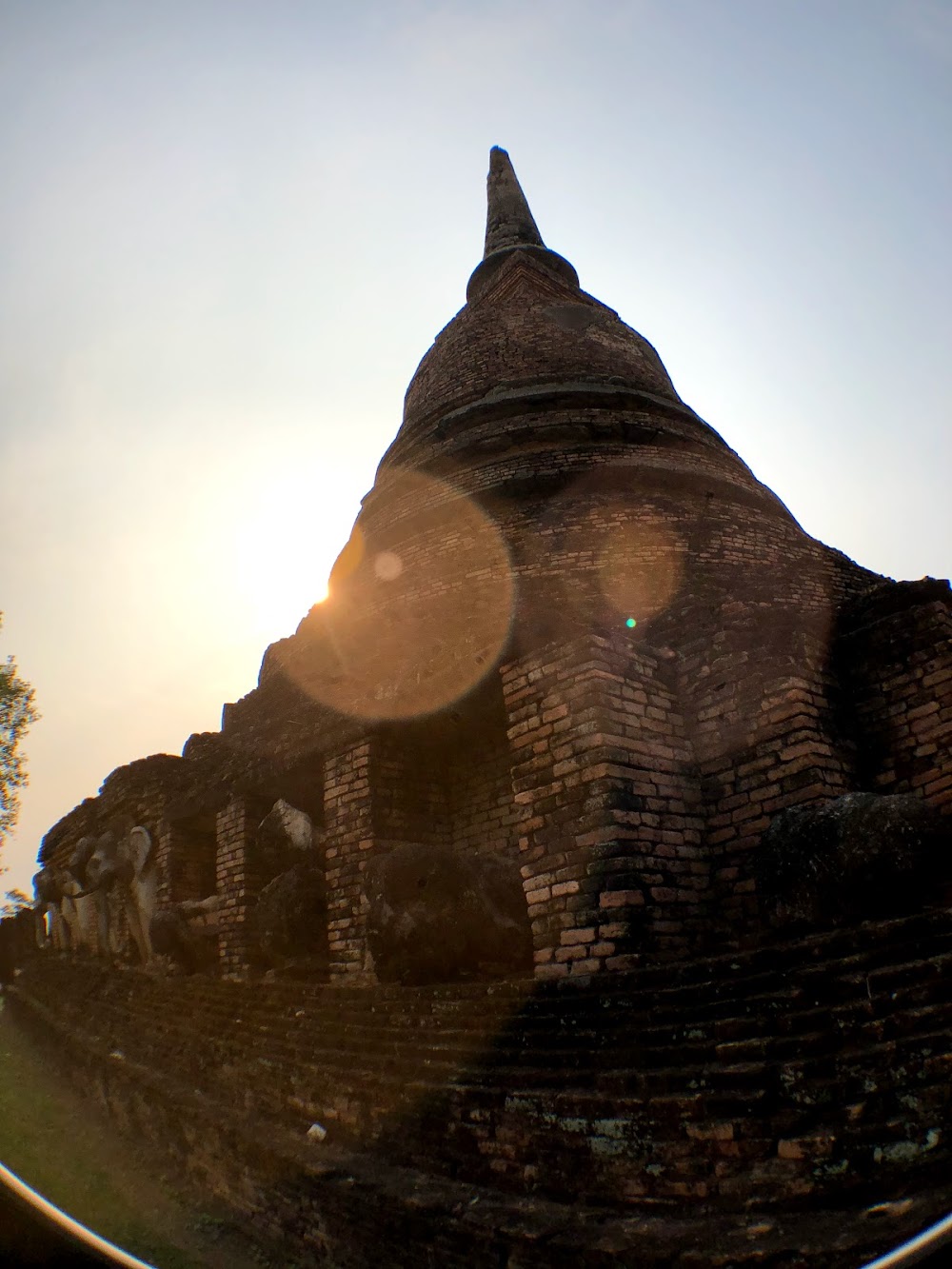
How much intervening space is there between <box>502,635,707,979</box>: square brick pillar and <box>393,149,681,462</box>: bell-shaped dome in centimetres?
584

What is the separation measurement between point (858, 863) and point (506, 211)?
1637cm

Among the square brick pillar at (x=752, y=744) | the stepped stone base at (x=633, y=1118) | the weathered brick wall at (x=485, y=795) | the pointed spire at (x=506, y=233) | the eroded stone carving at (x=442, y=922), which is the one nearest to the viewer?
the stepped stone base at (x=633, y=1118)

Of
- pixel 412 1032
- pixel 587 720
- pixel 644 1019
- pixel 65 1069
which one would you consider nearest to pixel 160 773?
pixel 65 1069

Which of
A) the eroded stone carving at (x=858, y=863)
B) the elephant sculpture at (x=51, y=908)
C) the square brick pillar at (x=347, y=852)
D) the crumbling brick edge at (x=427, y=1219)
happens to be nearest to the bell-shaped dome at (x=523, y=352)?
the square brick pillar at (x=347, y=852)

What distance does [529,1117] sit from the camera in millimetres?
2621

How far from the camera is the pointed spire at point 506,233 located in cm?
1309

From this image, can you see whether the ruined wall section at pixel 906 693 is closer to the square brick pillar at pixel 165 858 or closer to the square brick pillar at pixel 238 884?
the square brick pillar at pixel 238 884

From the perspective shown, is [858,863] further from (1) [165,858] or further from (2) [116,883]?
(2) [116,883]

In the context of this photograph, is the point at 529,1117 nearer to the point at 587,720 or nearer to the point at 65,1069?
the point at 587,720

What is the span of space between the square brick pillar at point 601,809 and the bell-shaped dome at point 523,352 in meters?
5.84

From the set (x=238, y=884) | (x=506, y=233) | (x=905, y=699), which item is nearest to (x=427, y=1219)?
(x=905, y=699)

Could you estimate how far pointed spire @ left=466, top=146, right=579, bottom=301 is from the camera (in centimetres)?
1309

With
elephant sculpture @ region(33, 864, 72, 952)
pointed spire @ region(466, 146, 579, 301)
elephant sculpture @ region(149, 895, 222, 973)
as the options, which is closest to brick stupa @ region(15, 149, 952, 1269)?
elephant sculpture @ region(149, 895, 222, 973)

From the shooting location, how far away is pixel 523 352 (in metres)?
9.55
